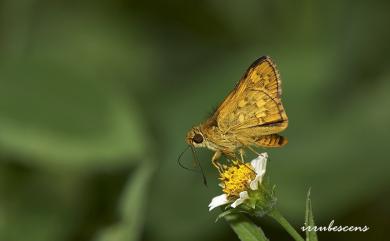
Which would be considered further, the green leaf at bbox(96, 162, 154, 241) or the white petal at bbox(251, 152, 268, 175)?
the green leaf at bbox(96, 162, 154, 241)

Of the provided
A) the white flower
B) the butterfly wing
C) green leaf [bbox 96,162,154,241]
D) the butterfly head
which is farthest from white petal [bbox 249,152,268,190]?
green leaf [bbox 96,162,154,241]

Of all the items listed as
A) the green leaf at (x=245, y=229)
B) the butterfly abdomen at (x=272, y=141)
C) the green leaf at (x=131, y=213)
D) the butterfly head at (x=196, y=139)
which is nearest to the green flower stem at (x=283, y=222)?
the green leaf at (x=245, y=229)

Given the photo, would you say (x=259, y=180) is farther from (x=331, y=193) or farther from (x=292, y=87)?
(x=292, y=87)

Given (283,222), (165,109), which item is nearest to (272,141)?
(283,222)

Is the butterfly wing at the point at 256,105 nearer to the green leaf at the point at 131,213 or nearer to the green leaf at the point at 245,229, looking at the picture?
the green leaf at the point at 245,229

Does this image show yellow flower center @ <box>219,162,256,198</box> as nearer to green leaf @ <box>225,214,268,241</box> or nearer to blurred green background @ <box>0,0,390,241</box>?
green leaf @ <box>225,214,268,241</box>

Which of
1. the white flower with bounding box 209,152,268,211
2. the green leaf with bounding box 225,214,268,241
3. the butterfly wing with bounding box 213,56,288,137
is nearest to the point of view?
the green leaf with bounding box 225,214,268,241

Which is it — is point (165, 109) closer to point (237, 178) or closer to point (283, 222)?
point (237, 178)
